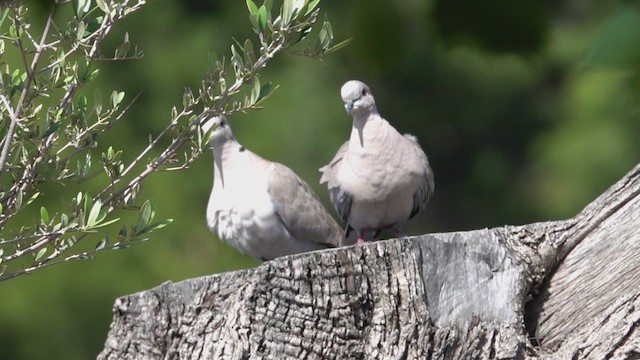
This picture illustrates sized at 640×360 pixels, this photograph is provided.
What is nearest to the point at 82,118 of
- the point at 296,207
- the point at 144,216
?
the point at 144,216

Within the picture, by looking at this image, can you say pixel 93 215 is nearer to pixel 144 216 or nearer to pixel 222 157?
pixel 144 216

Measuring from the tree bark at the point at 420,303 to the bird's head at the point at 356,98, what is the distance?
1.41 meters

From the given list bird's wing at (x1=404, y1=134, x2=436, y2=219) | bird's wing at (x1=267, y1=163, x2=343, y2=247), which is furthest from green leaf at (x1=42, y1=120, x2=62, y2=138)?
bird's wing at (x1=267, y1=163, x2=343, y2=247)

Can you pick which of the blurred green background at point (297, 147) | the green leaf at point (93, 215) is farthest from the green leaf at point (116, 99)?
the blurred green background at point (297, 147)

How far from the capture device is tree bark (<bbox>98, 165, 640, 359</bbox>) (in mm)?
1788

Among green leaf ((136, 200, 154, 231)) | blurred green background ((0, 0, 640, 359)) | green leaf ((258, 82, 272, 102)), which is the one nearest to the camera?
green leaf ((136, 200, 154, 231))

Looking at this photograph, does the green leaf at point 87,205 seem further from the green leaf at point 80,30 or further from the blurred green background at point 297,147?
the blurred green background at point 297,147

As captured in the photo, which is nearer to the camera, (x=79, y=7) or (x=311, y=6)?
(x=79, y=7)

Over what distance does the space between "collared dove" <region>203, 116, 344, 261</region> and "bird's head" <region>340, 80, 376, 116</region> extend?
438 mm

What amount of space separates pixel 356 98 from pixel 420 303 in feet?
5.41

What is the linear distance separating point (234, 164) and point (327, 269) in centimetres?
196

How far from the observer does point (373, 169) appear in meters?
3.40

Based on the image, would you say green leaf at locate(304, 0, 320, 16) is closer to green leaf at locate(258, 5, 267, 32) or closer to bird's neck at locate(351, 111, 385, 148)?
green leaf at locate(258, 5, 267, 32)

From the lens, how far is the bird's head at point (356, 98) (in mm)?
3416
